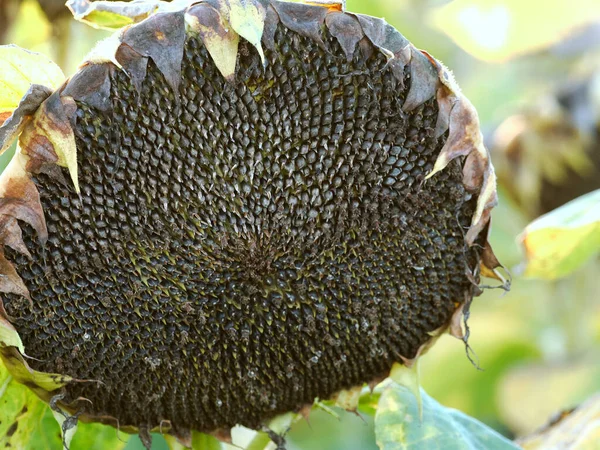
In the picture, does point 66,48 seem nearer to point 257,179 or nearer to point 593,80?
point 257,179

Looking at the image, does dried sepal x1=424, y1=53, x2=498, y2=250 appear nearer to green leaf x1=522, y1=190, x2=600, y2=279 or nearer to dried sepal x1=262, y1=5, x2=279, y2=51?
dried sepal x1=262, y1=5, x2=279, y2=51

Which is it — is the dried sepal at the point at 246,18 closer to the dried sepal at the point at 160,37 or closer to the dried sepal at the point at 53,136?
the dried sepal at the point at 160,37

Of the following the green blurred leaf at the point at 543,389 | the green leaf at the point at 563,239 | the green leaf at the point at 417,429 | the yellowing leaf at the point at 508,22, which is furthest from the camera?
the yellowing leaf at the point at 508,22

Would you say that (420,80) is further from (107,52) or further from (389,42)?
(107,52)

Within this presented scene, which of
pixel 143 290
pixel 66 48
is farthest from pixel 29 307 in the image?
pixel 66 48

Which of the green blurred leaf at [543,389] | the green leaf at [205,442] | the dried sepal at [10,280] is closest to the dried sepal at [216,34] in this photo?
the dried sepal at [10,280]

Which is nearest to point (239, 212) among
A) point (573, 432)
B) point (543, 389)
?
point (573, 432)

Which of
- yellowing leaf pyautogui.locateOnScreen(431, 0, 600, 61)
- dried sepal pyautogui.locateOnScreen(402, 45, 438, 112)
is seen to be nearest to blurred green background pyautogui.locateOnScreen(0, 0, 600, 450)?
yellowing leaf pyautogui.locateOnScreen(431, 0, 600, 61)
